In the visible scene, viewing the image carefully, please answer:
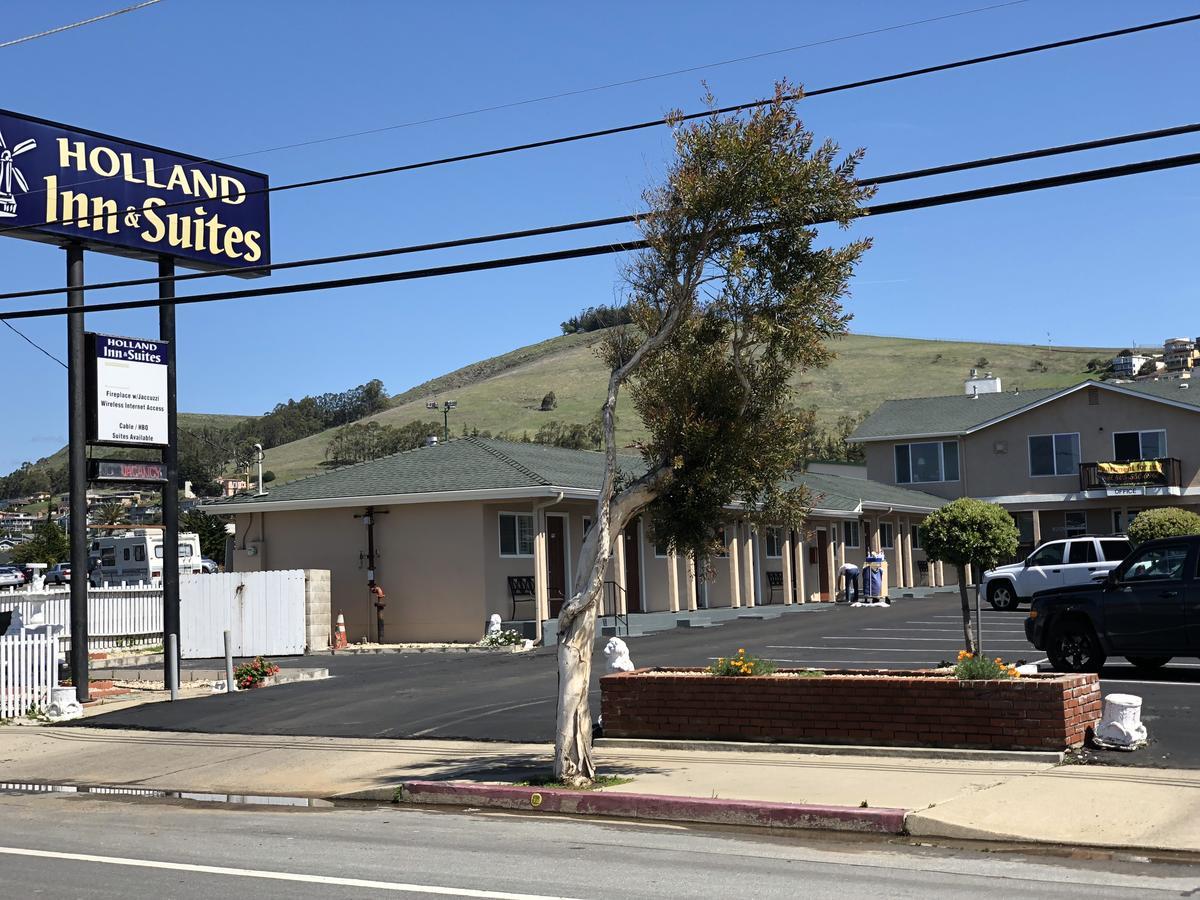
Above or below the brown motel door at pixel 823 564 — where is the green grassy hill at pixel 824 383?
above

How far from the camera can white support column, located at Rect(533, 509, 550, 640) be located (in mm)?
27391

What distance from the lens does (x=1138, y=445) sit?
48.2 meters

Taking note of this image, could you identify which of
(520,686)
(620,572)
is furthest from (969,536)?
(620,572)

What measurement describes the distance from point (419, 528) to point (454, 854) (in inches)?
764

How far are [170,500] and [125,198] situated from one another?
4.96 metres

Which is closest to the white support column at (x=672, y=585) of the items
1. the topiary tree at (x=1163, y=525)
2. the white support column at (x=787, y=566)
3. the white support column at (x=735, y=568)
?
the white support column at (x=735, y=568)

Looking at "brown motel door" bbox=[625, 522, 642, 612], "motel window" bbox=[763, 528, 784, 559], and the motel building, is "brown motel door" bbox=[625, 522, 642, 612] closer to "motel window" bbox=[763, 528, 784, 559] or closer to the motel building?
the motel building

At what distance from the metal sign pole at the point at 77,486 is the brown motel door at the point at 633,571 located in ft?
45.0

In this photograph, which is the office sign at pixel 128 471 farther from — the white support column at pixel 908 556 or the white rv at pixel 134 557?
the white support column at pixel 908 556

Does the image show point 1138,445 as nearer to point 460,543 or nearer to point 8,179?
point 460,543

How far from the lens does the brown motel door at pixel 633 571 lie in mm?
31688

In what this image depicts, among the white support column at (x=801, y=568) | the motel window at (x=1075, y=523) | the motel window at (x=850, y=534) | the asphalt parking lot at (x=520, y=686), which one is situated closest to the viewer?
the asphalt parking lot at (x=520, y=686)

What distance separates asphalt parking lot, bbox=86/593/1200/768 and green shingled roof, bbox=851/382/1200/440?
23.5 metres

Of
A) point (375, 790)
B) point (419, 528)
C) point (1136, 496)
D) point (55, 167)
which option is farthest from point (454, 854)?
point (1136, 496)
